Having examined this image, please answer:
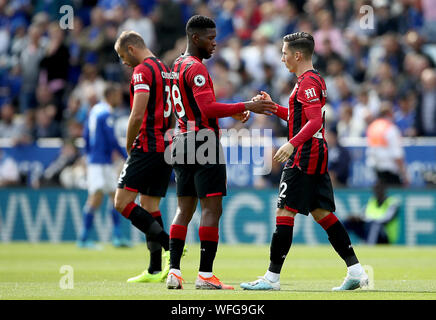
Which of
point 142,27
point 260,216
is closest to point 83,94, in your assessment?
point 142,27

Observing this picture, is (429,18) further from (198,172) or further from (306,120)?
(198,172)

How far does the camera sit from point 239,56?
66.0 feet

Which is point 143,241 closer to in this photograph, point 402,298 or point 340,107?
point 340,107

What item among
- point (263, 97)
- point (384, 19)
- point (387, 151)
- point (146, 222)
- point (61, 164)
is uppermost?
point (384, 19)

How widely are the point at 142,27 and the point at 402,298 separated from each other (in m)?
14.9

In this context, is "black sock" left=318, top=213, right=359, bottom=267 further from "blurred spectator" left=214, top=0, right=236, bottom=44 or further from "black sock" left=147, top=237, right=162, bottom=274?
"blurred spectator" left=214, top=0, right=236, bottom=44

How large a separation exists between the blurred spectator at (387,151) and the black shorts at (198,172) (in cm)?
873

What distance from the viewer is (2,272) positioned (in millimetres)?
10844

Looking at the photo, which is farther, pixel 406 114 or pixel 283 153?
pixel 406 114

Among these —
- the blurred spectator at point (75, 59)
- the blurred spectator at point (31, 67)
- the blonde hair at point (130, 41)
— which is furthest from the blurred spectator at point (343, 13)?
the blonde hair at point (130, 41)

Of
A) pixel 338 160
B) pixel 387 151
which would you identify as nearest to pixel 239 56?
pixel 338 160

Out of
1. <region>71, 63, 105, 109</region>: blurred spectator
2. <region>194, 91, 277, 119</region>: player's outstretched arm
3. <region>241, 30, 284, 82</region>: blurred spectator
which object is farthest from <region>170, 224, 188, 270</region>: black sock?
<region>71, 63, 105, 109</region>: blurred spectator

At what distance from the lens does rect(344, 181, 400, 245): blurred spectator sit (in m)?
16.2

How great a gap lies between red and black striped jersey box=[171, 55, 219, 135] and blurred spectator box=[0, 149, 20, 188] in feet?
36.7
